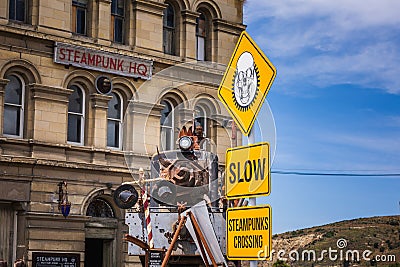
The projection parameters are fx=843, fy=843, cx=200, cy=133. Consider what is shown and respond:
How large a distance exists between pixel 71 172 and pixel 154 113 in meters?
4.62

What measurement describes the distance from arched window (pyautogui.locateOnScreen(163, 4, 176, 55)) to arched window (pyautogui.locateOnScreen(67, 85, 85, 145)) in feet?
16.7

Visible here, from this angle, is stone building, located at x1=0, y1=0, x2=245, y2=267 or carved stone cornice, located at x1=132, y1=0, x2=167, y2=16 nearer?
stone building, located at x1=0, y1=0, x2=245, y2=267

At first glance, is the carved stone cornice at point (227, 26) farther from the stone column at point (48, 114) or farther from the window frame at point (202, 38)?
the stone column at point (48, 114)

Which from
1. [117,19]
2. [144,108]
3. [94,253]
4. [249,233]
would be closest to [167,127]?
[144,108]

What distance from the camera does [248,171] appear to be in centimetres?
923

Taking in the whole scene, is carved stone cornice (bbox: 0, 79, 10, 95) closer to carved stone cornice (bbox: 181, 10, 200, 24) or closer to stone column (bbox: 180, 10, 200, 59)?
stone column (bbox: 180, 10, 200, 59)

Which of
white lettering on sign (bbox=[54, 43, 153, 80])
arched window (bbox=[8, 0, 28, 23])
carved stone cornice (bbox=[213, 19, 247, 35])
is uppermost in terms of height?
carved stone cornice (bbox=[213, 19, 247, 35])

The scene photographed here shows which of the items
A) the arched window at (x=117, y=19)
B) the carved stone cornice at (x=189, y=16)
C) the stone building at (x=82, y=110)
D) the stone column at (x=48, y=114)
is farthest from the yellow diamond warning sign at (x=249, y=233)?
the carved stone cornice at (x=189, y=16)

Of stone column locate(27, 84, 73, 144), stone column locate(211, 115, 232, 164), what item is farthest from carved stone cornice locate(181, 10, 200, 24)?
stone column locate(27, 84, 73, 144)

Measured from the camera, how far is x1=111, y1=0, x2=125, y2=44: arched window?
3209cm

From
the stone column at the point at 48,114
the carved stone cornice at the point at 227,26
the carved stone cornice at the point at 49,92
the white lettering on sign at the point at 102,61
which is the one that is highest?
the carved stone cornice at the point at 227,26

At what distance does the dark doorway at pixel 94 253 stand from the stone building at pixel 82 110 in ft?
0.12

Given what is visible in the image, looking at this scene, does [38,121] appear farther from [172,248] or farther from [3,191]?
[172,248]

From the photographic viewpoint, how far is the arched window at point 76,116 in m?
30.1
